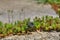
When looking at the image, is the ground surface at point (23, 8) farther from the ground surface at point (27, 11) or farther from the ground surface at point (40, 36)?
the ground surface at point (40, 36)

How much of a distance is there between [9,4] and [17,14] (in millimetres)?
1126

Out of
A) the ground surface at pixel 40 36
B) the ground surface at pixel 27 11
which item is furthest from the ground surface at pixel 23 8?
the ground surface at pixel 40 36

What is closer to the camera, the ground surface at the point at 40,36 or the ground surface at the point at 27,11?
the ground surface at the point at 40,36

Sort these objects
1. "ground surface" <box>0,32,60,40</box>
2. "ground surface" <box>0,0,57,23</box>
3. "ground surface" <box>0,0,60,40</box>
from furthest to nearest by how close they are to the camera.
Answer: "ground surface" <box>0,0,57,23</box> < "ground surface" <box>0,0,60,40</box> < "ground surface" <box>0,32,60,40</box>

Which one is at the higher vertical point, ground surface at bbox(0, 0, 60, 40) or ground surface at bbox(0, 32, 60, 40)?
ground surface at bbox(0, 0, 60, 40)

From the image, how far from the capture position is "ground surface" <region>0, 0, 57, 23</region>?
22.9ft

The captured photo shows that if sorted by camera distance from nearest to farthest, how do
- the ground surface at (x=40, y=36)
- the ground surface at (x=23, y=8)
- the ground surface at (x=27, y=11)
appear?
the ground surface at (x=40, y=36), the ground surface at (x=27, y=11), the ground surface at (x=23, y=8)

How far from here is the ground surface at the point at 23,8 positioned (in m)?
6.97

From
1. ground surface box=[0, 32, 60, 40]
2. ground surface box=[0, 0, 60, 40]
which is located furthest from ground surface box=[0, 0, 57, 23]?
ground surface box=[0, 32, 60, 40]

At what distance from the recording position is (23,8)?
25.3 ft

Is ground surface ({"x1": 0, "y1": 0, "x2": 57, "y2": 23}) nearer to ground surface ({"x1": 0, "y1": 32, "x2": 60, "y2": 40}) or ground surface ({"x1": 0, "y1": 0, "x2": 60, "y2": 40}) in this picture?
ground surface ({"x1": 0, "y1": 0, "x2": 60, "y2": 40})

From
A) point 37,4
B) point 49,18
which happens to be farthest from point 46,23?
point 37,4

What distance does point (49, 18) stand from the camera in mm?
6277

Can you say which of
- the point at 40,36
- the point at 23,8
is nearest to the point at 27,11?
the point at 23,8
